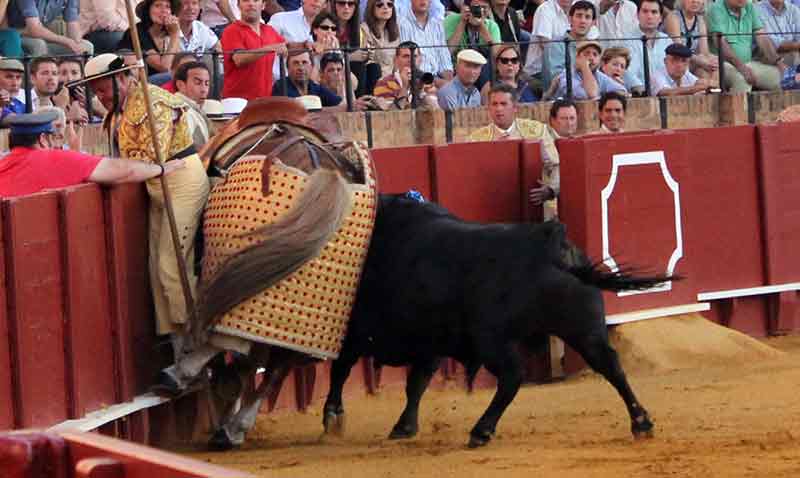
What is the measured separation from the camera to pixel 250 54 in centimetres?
1023

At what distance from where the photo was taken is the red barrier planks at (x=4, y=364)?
22.4 feet

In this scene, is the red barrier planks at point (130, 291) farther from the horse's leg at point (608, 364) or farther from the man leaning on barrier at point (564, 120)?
the man leaning on barrier at point (564, 120)

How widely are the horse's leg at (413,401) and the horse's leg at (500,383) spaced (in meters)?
0.62

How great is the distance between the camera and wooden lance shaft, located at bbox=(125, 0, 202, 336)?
305 inches

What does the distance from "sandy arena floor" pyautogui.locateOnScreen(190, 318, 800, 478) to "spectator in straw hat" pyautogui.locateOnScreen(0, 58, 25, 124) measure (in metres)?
2.20

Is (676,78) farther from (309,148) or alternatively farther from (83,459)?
(83,459)

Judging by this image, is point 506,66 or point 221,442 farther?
point 506,66

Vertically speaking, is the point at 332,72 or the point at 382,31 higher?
the point at 382,31

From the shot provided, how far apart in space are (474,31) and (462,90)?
0.86 meters

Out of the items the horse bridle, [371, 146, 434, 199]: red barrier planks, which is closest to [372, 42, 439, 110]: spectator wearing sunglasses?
[371, 146, 434, 199]: red barrier planks

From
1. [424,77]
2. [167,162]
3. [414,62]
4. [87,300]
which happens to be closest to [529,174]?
[414,62]

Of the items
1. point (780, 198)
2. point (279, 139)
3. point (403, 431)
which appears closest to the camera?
point (279, 139)

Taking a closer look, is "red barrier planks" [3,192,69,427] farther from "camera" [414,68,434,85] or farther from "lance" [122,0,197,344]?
"camera" [414,68,434,85]

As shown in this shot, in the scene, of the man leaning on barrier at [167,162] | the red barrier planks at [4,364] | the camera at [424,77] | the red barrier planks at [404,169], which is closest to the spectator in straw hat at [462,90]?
the camera at [424,77]
